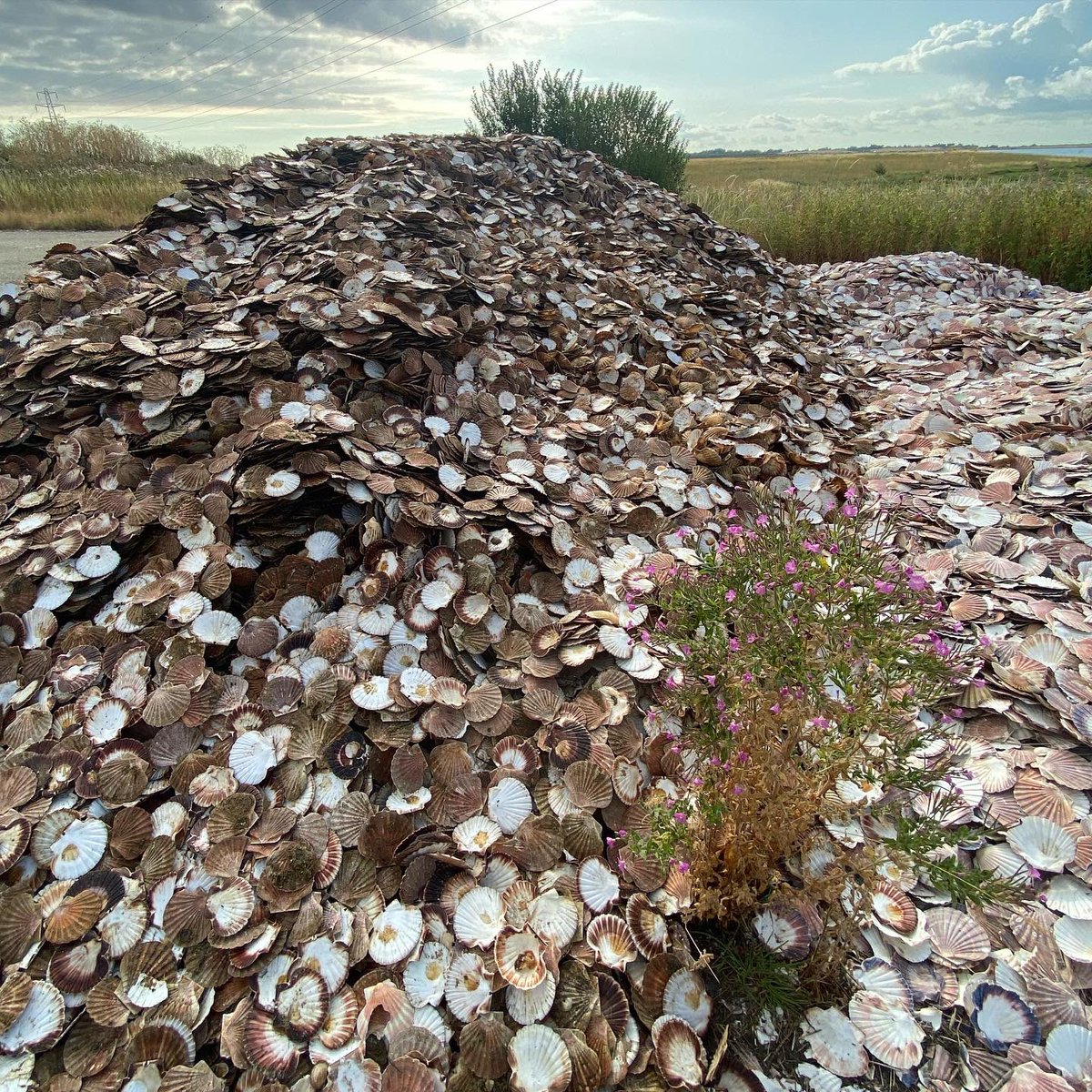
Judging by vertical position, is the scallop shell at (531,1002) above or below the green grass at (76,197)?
below

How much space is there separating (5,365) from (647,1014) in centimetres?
344

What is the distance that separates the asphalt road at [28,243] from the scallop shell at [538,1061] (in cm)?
766

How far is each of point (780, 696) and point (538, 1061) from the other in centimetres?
79

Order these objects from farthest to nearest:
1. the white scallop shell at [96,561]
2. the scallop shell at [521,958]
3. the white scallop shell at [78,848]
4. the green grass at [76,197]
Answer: the green grass at [76,197], the white scallop shell at [96,561], the white scallop shell at [78,848], the scallop shell at [521,958]

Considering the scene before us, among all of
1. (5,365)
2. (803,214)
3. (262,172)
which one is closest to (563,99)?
(803,214)

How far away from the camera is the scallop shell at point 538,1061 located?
1197 mm

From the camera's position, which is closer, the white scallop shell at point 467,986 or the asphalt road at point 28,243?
the white scallop shell at point 467,986

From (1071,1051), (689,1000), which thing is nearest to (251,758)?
(689,1000)

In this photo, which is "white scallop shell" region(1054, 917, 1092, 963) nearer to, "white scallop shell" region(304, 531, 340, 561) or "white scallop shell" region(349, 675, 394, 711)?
"white scallop shell" region(349, 675, 394, 711)

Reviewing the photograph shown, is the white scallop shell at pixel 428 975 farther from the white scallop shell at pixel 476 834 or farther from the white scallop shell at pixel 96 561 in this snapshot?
the white scallop shell at pixel 96 561

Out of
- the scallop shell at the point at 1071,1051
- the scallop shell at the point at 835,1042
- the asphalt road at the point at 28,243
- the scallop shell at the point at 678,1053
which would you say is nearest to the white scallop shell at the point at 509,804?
the scallop shell at the point at 678,1053

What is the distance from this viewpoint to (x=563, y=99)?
8.40m

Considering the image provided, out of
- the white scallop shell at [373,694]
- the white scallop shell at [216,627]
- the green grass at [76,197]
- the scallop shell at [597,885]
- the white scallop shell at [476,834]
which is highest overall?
the green grass at [76,197]

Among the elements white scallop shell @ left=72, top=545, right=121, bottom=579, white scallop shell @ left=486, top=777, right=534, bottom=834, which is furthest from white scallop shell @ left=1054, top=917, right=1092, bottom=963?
white scallop shell @ left=72, top=545, right=121, bottom=579
